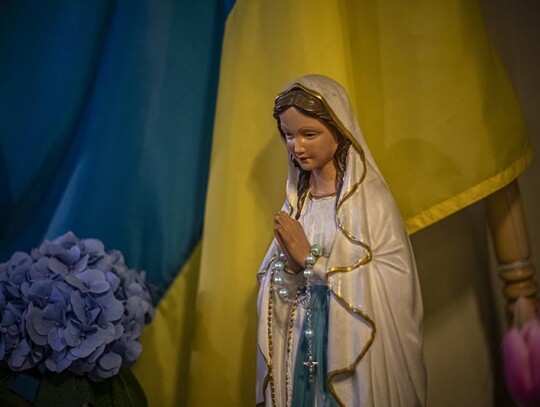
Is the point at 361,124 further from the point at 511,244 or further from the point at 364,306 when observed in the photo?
the point at 364,306

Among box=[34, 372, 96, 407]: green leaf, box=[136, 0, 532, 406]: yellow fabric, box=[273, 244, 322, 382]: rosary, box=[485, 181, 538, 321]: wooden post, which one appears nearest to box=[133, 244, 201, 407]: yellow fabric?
box=[136, 0, 532, 406]: yellow fabric

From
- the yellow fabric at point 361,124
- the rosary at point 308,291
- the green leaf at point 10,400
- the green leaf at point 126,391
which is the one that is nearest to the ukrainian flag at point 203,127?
the yellow fabric at point 361,124

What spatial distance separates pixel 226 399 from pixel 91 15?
1.12m

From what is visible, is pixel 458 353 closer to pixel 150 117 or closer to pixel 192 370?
pixel 192 370

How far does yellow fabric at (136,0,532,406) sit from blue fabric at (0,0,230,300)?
0.35 ft

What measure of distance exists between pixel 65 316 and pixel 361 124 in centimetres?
87

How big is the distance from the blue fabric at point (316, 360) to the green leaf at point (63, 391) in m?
0.43

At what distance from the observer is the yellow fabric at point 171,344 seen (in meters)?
1.80

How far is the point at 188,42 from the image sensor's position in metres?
1.94

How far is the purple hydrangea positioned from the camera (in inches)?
52.3

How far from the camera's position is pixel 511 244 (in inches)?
59.4

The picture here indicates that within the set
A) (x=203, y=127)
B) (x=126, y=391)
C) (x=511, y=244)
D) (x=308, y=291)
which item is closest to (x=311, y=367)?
(x=308, y=291)

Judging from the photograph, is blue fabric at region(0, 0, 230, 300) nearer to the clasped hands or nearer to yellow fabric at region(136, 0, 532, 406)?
yellow fabric at region(136, 0, 532, 406)

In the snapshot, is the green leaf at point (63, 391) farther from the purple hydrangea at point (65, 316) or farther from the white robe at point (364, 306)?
the white robe at point (364, 306)
